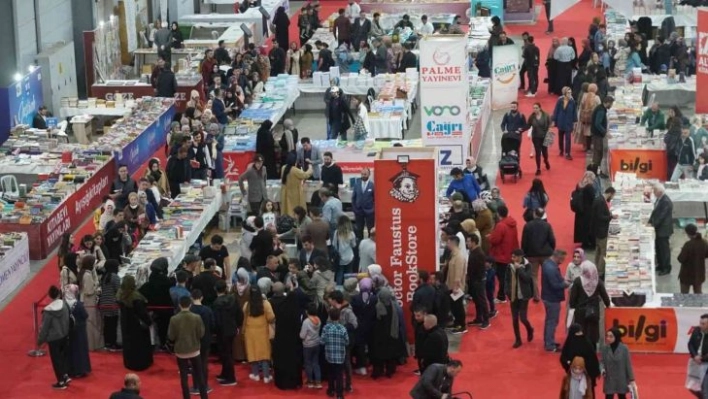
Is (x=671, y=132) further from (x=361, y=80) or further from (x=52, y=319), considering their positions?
(x=52, y=319)

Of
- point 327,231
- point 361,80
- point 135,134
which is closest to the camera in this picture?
point 327,231

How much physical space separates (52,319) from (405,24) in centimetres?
1837

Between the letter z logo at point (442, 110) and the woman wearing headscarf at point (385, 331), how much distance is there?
6.87 metres

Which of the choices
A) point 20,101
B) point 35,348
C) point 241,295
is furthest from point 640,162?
point 20,101

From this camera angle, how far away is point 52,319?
687 inches

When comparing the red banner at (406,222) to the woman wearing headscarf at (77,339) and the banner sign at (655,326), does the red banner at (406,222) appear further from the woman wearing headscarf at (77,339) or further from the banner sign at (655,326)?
the woman wearing headscarf at (77,339)

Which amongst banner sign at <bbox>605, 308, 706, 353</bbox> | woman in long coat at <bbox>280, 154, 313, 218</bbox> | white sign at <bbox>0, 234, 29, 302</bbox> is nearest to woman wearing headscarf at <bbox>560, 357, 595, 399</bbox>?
banner sign at <bbox>605, 308, 706, 353</bbox>

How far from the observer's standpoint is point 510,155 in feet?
82.4

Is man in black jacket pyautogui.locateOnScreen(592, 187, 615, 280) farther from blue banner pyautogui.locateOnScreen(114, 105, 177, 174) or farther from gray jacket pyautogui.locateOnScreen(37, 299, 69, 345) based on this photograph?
blue banner pyautogui.locateOnScreen(114, 105, 177, 174)

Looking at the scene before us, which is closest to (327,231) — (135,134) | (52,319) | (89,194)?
(52,319)

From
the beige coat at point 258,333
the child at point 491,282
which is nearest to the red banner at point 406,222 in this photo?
the child at point 491,282

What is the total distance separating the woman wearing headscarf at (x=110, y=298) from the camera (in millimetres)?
18297

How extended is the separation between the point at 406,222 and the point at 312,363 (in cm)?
204

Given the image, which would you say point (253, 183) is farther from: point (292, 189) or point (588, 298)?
point (588, 298)
